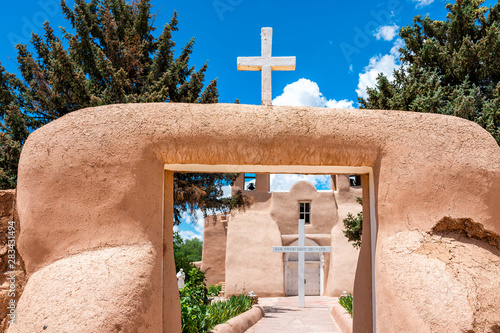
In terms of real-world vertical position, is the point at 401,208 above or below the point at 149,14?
below

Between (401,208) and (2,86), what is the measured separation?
1195cm

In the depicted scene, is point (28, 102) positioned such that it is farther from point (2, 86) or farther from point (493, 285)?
point (493, 285)

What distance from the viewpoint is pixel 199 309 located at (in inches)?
286

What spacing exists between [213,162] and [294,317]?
833cm

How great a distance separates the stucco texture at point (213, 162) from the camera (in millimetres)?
4340

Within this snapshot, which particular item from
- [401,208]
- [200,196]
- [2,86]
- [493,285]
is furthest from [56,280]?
[2,86]

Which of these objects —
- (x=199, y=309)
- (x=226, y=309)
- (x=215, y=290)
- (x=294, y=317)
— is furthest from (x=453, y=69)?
(x=215, y=290)


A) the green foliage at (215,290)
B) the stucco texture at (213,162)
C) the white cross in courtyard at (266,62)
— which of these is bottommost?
the green foliage at (215,290)

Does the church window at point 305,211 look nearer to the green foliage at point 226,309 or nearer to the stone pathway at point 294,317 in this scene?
the stone pathway at point 294,317

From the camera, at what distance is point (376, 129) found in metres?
4.74

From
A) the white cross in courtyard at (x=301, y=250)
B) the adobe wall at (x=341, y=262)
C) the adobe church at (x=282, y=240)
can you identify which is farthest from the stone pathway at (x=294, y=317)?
the adobe church at (x=282, y=240)

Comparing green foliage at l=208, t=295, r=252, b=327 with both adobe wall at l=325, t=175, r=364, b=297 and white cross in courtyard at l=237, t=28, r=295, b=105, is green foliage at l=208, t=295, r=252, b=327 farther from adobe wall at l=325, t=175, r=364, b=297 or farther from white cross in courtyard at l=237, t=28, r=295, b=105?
adobe wall at l=325, t=175, r=364, b=297

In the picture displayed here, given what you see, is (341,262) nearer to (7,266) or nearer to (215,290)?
(215,290)

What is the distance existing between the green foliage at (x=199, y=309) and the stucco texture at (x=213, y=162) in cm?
187
